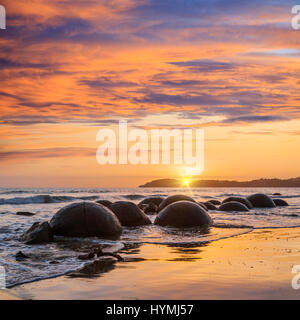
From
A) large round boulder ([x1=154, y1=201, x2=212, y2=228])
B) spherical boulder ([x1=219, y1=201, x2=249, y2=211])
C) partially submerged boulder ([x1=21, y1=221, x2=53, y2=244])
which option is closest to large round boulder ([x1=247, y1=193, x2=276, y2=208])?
spherical boulder ([x1=219, y1=201, x2=249, y2=211])

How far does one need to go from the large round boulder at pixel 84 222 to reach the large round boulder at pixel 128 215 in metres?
2.58

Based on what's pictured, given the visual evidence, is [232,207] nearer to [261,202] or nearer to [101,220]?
[261,202]

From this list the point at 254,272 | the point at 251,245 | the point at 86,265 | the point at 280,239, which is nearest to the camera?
the point at 254,272

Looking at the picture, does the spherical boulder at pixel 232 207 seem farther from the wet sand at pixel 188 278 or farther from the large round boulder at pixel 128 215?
the wet sand at pixel 188 278

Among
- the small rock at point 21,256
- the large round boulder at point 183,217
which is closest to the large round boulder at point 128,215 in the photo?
the large round boulder at point 183,217

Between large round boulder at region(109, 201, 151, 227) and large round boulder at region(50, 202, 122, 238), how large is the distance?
2.58 metres

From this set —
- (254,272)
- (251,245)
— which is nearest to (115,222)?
(251,245)

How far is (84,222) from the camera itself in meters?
11.7

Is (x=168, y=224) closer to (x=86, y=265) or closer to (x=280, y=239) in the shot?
(x=280, y=239)

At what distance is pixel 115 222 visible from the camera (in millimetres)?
12289

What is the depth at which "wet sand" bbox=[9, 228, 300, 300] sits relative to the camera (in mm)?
5598
